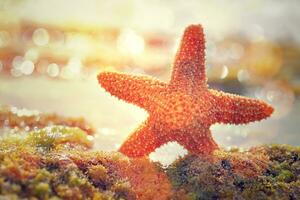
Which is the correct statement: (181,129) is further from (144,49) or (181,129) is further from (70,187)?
(144,49)

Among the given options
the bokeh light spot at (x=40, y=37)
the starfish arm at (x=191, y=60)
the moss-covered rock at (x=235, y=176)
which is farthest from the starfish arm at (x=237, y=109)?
the bokeh light spot at (x=40, y=37)

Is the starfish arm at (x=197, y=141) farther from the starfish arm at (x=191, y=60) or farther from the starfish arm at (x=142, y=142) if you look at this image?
the starfish arm at (x=191, y=60)

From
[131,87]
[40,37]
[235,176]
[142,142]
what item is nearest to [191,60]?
[131,87]

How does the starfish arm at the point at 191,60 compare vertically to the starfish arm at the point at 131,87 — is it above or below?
above

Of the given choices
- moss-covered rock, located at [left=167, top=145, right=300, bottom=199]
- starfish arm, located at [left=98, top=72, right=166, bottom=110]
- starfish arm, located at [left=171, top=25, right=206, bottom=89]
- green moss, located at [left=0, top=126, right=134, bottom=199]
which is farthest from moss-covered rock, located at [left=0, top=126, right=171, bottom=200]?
starfish arm, located at [left=171, top=25, right=206, bottom=89]

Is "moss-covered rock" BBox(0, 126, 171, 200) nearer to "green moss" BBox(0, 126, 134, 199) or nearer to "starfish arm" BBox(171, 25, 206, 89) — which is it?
"green moss" BBox(0, 126, 134, 199)

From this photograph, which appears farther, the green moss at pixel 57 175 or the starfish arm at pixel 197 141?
the starfish arm at pixel 197 141

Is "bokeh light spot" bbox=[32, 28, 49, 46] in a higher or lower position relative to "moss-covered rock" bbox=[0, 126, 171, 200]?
higher

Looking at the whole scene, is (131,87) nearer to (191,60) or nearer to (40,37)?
(191,60)
